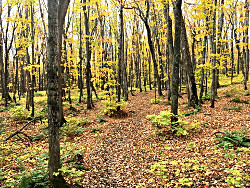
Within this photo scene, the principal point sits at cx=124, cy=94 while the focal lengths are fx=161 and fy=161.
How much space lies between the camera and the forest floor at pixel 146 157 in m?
4.11

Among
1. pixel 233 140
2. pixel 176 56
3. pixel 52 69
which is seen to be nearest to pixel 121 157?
pixel 233 140

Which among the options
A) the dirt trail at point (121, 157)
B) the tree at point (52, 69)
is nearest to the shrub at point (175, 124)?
the dirt trail at point (121, 157)

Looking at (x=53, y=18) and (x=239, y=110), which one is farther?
(x=239, y=110)

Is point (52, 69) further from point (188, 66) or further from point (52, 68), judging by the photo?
point (188, 66)

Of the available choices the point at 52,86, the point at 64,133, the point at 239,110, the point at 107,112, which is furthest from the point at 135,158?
the point at 239,110

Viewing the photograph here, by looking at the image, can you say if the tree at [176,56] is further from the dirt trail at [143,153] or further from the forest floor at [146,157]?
the dirt trail at [143,153]

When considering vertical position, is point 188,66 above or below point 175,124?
above

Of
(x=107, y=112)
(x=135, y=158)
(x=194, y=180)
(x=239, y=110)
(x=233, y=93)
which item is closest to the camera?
(x=194, y=180)

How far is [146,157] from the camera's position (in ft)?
19.6

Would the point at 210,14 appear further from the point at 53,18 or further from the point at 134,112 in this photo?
the point at 53,18

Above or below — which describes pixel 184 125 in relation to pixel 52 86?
below

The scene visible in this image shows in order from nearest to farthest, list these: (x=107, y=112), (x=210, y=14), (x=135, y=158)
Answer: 1. (x=135, y=158)
2. (x=210, y=14)
3. (x=107, y=112)

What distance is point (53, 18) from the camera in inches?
145

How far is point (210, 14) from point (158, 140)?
9.74 m
